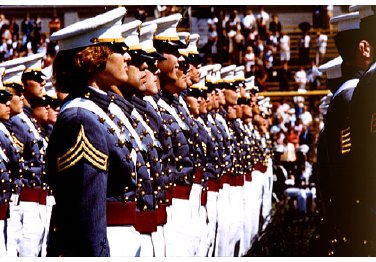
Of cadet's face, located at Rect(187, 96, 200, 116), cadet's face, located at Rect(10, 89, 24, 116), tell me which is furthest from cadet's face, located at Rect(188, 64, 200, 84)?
cadet's face, located at Rect(10, 89, 24, 116)

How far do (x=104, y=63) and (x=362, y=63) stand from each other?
1606mm

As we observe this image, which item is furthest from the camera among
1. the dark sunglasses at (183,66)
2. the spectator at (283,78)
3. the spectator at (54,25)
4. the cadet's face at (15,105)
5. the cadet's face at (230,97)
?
the spectator at (54,25)

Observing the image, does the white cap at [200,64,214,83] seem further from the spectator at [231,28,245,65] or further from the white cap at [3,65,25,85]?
the spectator at [231,28,245,65]

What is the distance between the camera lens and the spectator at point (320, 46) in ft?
96.5

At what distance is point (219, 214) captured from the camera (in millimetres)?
11523

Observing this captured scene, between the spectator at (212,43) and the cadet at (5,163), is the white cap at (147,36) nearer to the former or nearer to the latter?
the cadet at (5,163)

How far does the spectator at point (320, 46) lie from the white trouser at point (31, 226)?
65.5 feet

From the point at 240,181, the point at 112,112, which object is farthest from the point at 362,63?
the point at 240,181

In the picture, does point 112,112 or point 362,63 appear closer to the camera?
point 112,112

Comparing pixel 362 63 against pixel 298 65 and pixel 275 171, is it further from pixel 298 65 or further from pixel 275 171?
pixel 298 65

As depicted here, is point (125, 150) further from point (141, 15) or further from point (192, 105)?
point (141, 15)

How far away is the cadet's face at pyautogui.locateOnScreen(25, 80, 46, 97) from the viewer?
10789 mm

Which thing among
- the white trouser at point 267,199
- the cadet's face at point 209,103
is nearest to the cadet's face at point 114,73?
the cadet's face at point 209,103

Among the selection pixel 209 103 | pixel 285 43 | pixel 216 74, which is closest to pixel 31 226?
pixel 209 103
